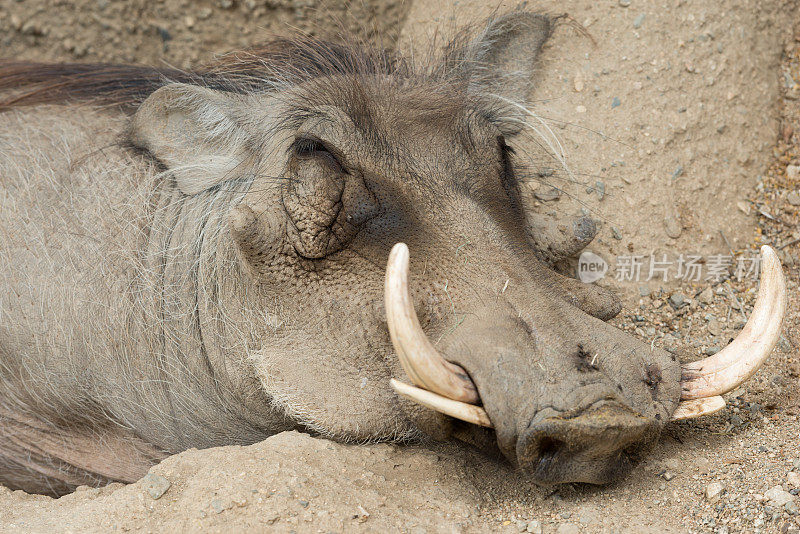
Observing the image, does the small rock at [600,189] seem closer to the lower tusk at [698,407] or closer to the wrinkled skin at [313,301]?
the wrinkled skin at [313,301]

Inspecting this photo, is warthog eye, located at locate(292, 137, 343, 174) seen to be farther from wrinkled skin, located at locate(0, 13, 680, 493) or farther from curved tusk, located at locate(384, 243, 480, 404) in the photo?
curved tusk, located at locate(384, 243, 480, 404)

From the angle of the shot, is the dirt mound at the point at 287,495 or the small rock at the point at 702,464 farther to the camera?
the small rock at the point at 702,464

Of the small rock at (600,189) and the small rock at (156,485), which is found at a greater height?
the small rock at (600,189)

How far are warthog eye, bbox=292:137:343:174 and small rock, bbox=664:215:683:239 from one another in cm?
165

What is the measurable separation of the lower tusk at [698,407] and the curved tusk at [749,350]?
2 centimetres

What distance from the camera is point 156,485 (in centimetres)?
234

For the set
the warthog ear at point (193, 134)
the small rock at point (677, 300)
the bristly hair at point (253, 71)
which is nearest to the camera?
the warthog ear at point (193, 134)

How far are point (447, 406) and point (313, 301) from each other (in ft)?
2.24

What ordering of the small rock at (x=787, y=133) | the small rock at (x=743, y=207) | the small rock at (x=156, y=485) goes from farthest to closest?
the small rock at (x=787, y=133) → the small rock at (x=743, y=207) → the small rock at (x=156, y=485)

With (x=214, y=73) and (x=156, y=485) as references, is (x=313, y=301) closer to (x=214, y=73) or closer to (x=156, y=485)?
(x=156, y=485)

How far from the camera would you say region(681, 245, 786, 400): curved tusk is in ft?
7.99

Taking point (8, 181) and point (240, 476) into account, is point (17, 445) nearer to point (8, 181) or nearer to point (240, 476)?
point (8, 181)

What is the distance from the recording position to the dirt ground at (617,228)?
228cm

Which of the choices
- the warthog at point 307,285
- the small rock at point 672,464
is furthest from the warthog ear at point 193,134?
the small rock at point 672,464
